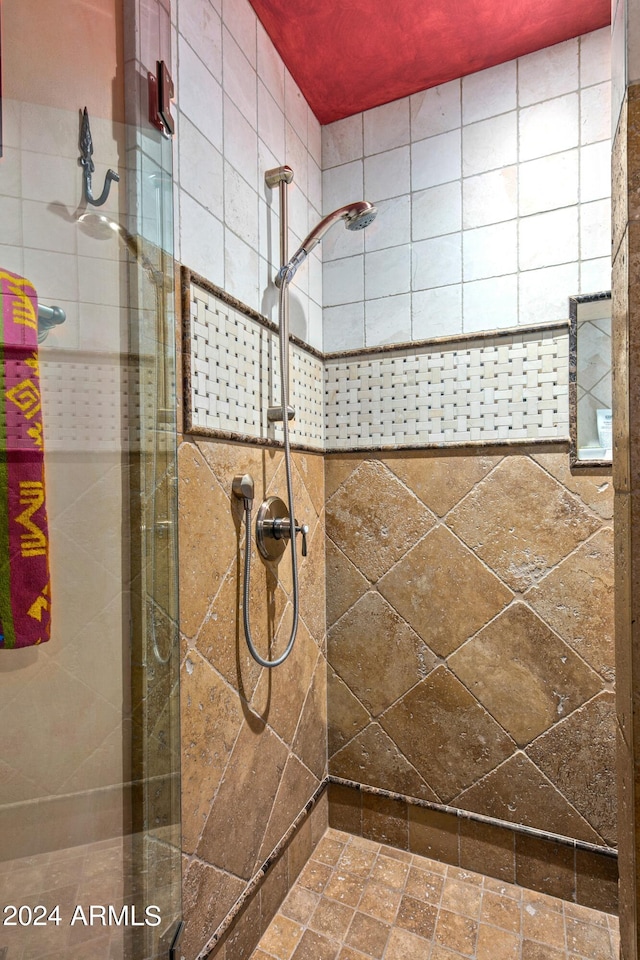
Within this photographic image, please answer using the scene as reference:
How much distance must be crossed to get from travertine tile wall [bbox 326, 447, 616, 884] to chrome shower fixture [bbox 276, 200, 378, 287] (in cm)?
66

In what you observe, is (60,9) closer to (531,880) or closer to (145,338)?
(145,338)

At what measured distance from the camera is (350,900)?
1391 mm

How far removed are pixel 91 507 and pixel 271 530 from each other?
595 mm

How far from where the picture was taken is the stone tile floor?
1.24m

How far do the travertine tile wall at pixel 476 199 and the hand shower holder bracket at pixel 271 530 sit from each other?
73 cm

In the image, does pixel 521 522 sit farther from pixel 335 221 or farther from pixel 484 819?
pixel 335 221

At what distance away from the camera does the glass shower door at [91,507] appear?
653 mm

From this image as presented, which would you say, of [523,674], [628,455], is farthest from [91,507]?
[523,674]

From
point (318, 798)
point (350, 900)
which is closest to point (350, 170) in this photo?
point (318, 798)

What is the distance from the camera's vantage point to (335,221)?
1366 mm

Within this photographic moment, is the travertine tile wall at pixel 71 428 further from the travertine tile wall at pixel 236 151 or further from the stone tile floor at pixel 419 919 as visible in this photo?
the stone tile floor at pixel 419 919

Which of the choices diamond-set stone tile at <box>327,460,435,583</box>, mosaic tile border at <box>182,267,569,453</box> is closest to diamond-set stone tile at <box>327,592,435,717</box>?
diamond-set stone tile at <box>327,460,435,583</box>

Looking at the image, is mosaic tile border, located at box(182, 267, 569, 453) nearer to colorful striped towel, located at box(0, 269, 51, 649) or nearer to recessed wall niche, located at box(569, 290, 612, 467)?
recessed wall niche, located at box(569, 290, 612, 467)

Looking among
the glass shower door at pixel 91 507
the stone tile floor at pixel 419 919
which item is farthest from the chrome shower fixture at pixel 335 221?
the stone tile floor at pixel 419 919
